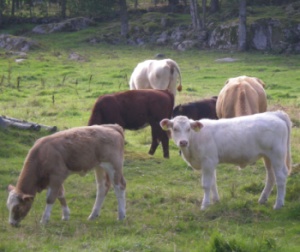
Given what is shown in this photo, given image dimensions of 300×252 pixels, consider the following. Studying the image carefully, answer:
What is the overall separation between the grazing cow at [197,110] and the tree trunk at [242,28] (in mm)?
25034

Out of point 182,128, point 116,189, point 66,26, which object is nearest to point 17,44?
point 66,26

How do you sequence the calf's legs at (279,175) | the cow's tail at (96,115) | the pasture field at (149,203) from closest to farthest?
the pasture field at (149,203) < the calf's legs at (279,175) < the cow's tail at (96,115)

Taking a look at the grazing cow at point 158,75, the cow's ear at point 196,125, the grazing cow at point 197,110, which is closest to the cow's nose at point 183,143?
the cow's ear at point 196,125

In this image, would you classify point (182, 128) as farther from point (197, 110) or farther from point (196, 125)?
point (197, 110)

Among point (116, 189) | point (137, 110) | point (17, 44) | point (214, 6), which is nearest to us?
point (116, 189)

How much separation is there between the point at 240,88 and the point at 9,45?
31.7 meters

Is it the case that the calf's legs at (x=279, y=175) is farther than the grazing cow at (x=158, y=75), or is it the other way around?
the grazing cow at (x=158, y=75)

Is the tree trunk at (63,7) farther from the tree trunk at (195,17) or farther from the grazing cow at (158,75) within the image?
the grazing cow at (158,75)

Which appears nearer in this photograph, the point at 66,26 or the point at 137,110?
the point at 137,110

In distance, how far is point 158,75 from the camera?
1906 centimetres

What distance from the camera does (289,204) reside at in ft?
33.7

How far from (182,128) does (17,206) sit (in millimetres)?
2696

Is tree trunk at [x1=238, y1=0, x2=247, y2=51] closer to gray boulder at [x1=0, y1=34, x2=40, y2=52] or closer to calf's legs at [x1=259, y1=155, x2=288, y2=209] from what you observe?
gray boulder at [x1=0, y1=34, x2=40, y2=52]

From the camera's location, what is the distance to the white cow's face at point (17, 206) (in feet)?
30.7
